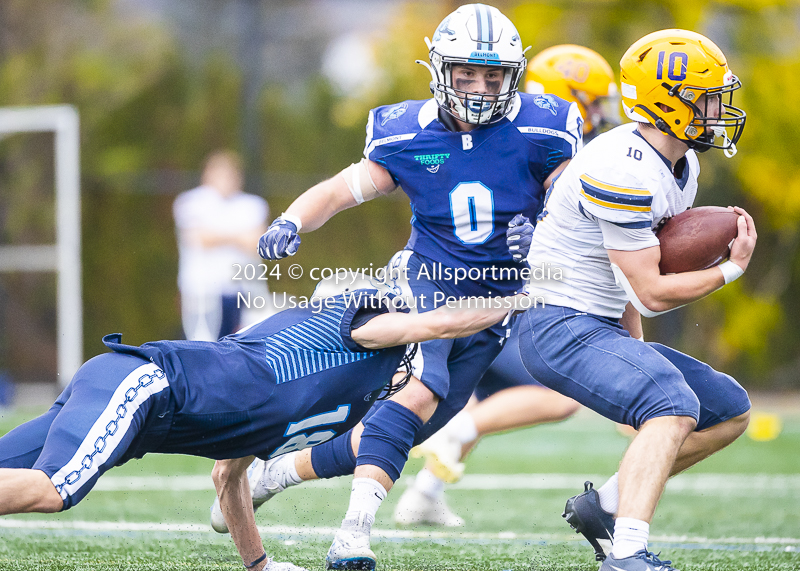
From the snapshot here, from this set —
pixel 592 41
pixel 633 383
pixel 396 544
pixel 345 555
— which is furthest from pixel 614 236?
pixel 592 41

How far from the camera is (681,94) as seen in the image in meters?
3.06

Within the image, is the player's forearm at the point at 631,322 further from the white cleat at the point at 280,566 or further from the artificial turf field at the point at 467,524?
the white cleat at the point at 280,566

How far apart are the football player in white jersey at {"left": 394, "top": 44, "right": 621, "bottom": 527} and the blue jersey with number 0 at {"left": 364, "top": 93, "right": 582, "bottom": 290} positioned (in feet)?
2.52

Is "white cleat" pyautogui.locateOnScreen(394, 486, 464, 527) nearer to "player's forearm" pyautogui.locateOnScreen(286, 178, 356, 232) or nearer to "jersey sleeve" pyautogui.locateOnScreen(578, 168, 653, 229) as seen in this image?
"player's forearm" pyautogui.locateOnScreen(286, 178, 356, 232)

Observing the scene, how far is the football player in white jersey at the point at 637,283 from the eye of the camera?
2.85 metres

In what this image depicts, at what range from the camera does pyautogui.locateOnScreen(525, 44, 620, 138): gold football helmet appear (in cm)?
473

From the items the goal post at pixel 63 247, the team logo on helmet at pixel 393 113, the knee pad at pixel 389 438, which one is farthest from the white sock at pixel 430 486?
the goal post at pixel 63 247

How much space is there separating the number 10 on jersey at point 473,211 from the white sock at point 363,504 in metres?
1.01

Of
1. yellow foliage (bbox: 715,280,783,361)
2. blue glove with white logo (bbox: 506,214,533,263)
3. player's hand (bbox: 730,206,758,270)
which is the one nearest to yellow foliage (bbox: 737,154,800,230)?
yellow foliage (bbox: 715,280,783,361)

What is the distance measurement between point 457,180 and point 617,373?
1.06m

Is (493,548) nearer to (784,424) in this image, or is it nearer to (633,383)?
(633,383)

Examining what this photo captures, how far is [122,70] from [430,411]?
7568mm

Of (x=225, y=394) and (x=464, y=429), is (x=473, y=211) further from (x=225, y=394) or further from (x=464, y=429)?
(x=225, y=394)

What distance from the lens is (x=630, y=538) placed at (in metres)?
2.71
